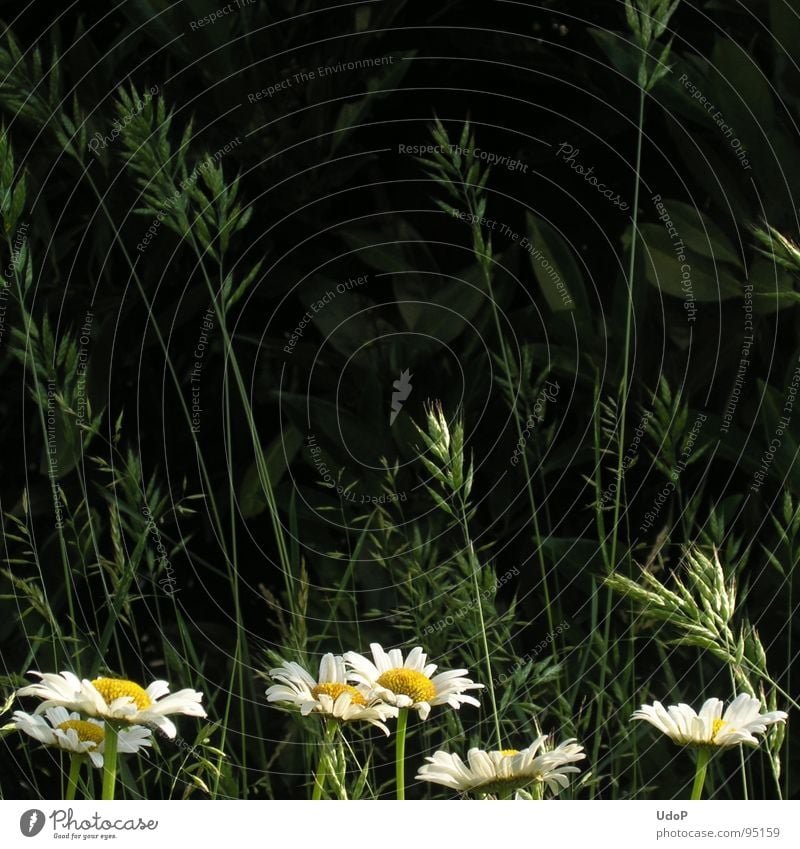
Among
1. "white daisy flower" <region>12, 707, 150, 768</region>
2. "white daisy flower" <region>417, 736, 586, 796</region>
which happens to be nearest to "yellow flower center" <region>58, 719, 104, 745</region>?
"white daisy flower" <region>12, 707, 150, 768</region>

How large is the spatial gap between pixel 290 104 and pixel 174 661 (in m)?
0.48

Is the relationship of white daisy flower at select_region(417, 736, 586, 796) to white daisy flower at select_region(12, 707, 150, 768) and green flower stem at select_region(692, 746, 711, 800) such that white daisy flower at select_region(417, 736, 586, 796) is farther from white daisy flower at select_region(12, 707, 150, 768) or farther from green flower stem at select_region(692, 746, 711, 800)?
white daisy flower at select_region(12, 707, 150, 768)

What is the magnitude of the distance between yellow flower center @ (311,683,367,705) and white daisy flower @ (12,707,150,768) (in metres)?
0.12

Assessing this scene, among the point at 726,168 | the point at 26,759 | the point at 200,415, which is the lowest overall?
the point at 26,759

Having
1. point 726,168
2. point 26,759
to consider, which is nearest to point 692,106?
point 726,168

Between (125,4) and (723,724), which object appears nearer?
(723,724)

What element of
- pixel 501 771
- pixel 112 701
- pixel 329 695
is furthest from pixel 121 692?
pixel 501 771

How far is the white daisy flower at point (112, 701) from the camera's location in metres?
0.65

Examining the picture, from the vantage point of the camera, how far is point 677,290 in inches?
35.2

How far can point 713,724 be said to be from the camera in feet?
2.31

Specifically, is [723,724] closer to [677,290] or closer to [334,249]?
[677,290]

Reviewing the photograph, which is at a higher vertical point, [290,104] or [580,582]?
[290,104]
